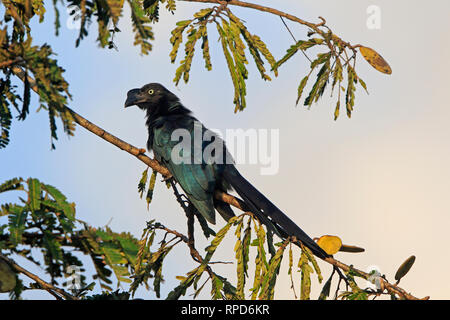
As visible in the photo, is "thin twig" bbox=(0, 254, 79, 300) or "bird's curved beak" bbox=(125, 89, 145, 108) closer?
"thin twig" bbox=(0, 254, 79, 300)

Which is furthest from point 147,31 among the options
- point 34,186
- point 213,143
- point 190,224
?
point 213,143

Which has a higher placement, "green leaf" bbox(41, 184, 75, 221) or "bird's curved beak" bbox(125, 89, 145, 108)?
"bird's curved beak" bbox(125, 89, 145, 108)

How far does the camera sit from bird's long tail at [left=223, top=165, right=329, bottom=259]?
3605 mm

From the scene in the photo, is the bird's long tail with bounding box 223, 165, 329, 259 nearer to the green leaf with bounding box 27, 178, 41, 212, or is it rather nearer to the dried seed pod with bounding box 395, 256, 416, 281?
the dried seed pod with bounding box 395, 256, 416, 281

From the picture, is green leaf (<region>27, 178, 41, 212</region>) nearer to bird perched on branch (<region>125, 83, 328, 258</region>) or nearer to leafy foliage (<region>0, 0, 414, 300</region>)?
leafy foliage (<region>0, 0, 414, 300</region>)

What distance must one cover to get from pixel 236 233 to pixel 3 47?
171cm

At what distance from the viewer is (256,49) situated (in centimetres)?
366

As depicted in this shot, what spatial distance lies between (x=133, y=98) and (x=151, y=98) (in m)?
0.24

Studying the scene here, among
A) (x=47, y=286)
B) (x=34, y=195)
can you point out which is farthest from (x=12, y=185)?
(x=47, y=286)

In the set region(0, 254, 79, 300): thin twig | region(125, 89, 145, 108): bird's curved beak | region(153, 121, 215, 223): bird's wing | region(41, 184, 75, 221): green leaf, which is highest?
region(125, 89, 145, 108): bird's curved beak

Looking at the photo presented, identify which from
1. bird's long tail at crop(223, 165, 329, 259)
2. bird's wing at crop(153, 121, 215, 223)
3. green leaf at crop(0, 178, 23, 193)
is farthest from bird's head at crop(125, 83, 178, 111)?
green leaf at crop(0, 178, 23, 193)

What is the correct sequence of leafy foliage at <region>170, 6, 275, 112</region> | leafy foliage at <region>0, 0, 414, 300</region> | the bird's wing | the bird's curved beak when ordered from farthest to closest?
the bird's curved beak
the bird's wing
leafy foliage at <region>170, 6, 275, 112</region>
leafy foliage at <region>0, 0, 414, 300</region>

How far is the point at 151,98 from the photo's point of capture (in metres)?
6.49

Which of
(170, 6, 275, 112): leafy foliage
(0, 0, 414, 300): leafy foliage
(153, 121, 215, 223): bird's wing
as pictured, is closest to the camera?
(0, 0, 414, 300): leafy foliage
